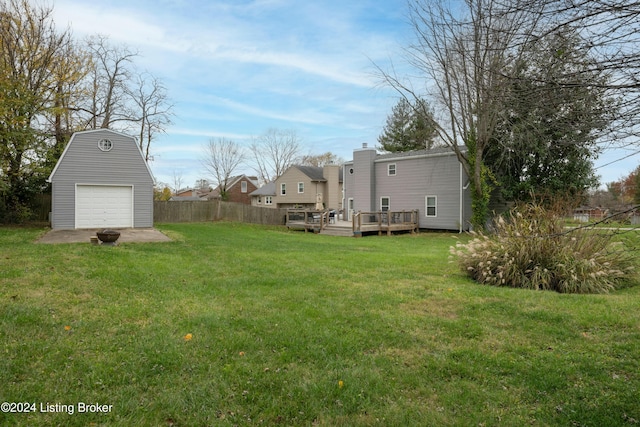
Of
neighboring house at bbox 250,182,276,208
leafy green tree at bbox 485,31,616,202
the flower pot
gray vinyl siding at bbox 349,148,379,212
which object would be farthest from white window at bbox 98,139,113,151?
neighboring house at bbox 250,182,276,208

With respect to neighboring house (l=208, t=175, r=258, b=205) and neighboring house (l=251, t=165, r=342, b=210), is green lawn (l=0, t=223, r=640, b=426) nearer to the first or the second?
neighboring house (l=251, t=165, r=342, b=210)

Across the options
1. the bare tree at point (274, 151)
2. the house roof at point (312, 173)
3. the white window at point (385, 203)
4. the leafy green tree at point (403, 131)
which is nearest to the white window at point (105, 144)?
the white window at point (385, 203)

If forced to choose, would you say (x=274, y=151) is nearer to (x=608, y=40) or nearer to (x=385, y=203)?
(x=385, y=203)

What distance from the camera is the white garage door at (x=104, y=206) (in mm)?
15289

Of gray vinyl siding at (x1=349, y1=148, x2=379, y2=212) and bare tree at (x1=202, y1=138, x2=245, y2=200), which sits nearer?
gray vinyl siding at (x1=349, y1=148, x2=379, y2=212)

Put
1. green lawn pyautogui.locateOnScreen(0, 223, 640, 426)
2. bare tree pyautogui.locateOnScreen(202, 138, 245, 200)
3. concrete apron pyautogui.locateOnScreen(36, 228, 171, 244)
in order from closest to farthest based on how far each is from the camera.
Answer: green lawn pyautogui.locateOnScreen(0, 223, 640, 426)
concrete apron pyautogui.locateOnScreen(36, 228, 171, 244)
bare tree pyautogui.locateOnScreen(202, 138, 245, 200)

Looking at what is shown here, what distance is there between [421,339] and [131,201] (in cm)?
1513

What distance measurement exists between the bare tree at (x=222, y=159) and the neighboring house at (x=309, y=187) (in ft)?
34.2

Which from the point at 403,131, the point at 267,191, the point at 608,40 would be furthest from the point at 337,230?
the point at 267,191

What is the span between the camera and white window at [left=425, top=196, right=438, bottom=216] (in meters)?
21.5

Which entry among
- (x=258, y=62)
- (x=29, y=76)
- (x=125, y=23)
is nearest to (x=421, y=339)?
(x=125, y=23)

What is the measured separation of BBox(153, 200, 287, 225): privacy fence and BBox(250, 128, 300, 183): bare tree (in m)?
19.4

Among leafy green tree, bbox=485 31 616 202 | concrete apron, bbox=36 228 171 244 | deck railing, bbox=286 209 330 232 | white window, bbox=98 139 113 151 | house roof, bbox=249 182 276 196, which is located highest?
white window, bbox=98 139 113 151

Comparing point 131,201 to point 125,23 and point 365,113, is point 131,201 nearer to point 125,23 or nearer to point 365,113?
point 125,23
